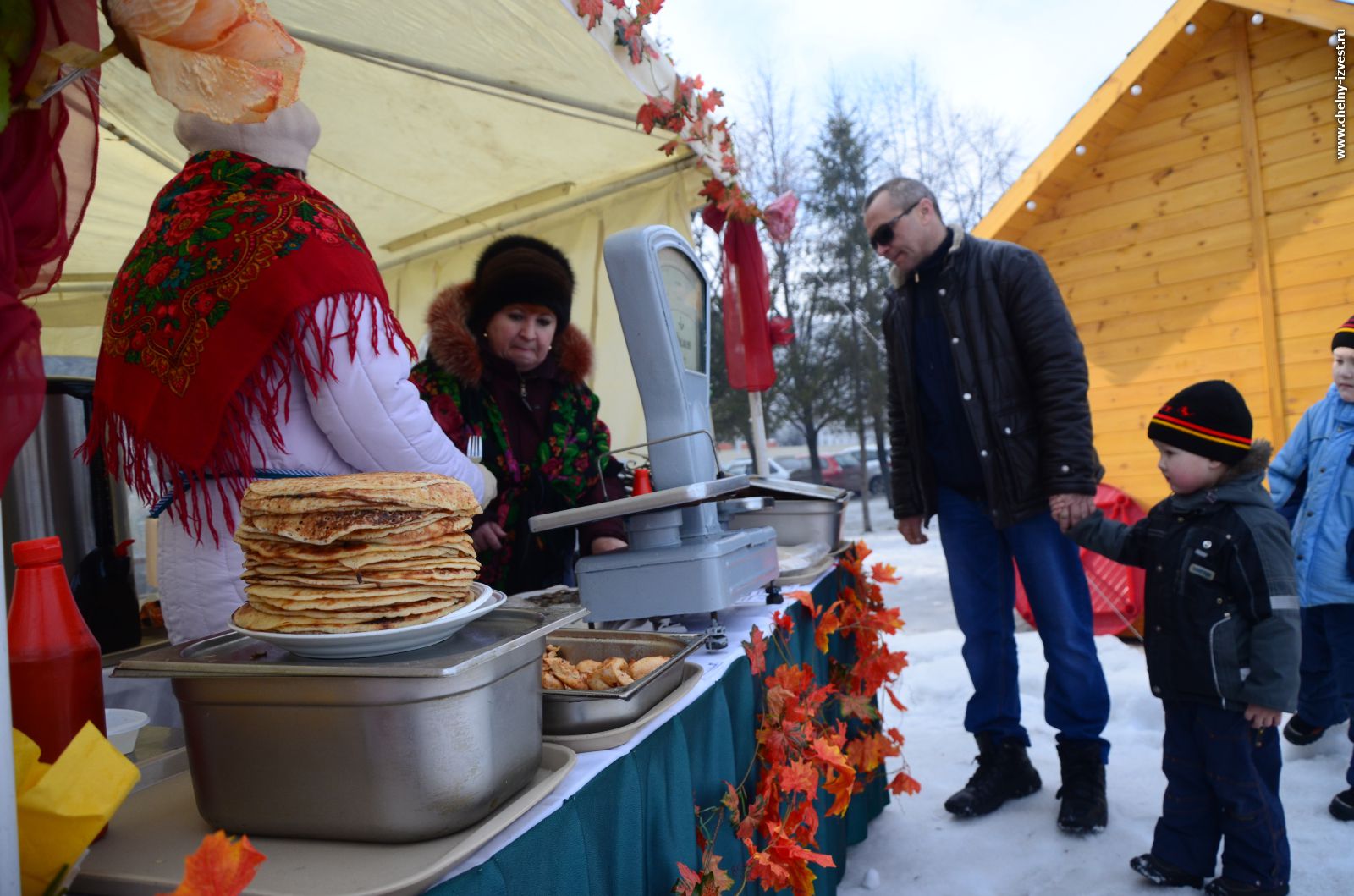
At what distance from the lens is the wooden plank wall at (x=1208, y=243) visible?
5258 mm

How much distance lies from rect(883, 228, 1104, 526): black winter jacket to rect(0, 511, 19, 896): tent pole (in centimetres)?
282

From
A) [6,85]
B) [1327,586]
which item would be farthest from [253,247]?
[1327,586]

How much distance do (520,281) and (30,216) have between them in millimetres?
1939

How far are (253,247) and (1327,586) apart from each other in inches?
156

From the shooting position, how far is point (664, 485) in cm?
190

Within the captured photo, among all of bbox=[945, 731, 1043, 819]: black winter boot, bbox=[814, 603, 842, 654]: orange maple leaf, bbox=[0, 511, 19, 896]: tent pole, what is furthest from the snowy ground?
bbox=[0, 511, 19, 896]: tent pole

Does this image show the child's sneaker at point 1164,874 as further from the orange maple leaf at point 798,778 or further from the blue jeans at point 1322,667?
the orange maple leaf at point 798,778

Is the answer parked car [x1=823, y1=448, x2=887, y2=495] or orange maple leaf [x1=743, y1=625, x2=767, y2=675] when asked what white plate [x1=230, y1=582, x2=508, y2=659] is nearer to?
orange maple leaf [x1=743, y1=625, x2=767, y2=675]

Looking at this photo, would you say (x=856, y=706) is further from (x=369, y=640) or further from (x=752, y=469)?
(x=752, y=469)

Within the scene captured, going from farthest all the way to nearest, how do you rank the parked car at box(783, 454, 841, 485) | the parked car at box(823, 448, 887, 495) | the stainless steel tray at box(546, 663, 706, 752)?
the parked car at box(823, 448, 887, 495) < the parked car at box(783, 454, 841, 485) < the stainless steel tray at box(546, 663, 706, 752)

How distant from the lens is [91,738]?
34.1 inches

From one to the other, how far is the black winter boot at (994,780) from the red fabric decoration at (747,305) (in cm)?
195

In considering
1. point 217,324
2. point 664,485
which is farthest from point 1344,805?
point 217,324

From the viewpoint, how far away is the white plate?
91 centimetres
